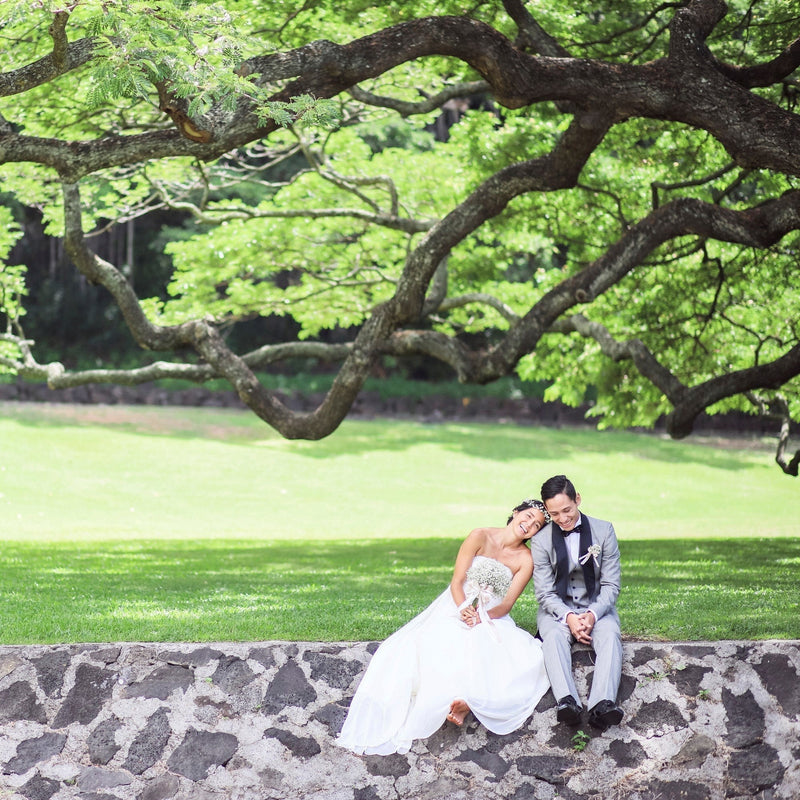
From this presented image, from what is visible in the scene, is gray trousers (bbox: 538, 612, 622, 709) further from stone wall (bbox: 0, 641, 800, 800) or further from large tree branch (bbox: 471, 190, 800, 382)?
large tree branch (bbox: 471, 190, 800, 382)

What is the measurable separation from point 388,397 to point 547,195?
2456 cm

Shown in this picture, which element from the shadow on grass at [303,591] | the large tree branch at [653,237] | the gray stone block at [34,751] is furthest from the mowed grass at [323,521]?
the large tree branch at [653,237]

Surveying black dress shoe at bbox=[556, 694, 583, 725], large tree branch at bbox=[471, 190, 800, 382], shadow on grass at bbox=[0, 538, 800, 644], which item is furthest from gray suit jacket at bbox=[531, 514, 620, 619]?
large tree branch at bbox=[471, 190, 800, 382]

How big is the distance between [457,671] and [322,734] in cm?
117

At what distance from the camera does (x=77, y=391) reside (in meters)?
36.9

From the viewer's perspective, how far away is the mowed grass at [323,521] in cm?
932

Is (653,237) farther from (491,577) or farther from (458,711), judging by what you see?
(458,711)

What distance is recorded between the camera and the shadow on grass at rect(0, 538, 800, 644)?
856cm

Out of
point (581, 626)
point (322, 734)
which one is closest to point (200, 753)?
point (322, 734)

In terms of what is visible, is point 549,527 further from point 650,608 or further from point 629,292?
point 629,292

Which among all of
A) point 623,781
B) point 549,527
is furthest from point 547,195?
point 623,781

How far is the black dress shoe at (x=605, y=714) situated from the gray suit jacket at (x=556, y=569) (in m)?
0.62

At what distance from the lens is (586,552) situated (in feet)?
24.2

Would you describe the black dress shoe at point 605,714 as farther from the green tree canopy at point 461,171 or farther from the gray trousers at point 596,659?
the green tree canopy at point 461,171
